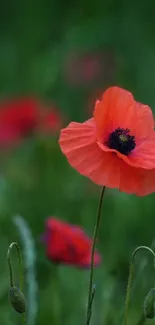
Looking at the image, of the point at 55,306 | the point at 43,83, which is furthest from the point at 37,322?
the point at 43,83

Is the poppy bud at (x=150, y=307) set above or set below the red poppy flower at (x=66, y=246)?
above

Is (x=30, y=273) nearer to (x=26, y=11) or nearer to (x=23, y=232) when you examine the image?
(x=23, y=232)

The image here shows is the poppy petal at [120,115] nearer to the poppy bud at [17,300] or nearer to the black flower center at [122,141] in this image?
the black flower center at [122,141]

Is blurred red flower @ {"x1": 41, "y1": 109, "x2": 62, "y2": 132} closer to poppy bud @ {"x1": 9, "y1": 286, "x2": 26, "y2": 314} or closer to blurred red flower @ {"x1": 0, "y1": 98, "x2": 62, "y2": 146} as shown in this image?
blurred red flower @ {"x1": 0, "y1": 98, "x2": 62, "y2": 146}

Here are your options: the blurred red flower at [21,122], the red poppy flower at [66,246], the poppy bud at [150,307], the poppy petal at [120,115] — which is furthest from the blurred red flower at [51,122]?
the poppy bud at [150,307]

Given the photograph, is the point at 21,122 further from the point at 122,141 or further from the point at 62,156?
the point at 122,141

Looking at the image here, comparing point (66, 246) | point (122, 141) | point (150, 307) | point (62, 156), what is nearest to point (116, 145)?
point (122, 141)

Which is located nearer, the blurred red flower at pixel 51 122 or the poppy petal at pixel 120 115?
the poppy petal at pixel 120 115

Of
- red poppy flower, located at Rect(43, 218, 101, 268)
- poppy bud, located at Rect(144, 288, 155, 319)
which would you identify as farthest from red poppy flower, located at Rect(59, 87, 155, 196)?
red poppy flower, located at Rect(43, 218, 101, 268)
